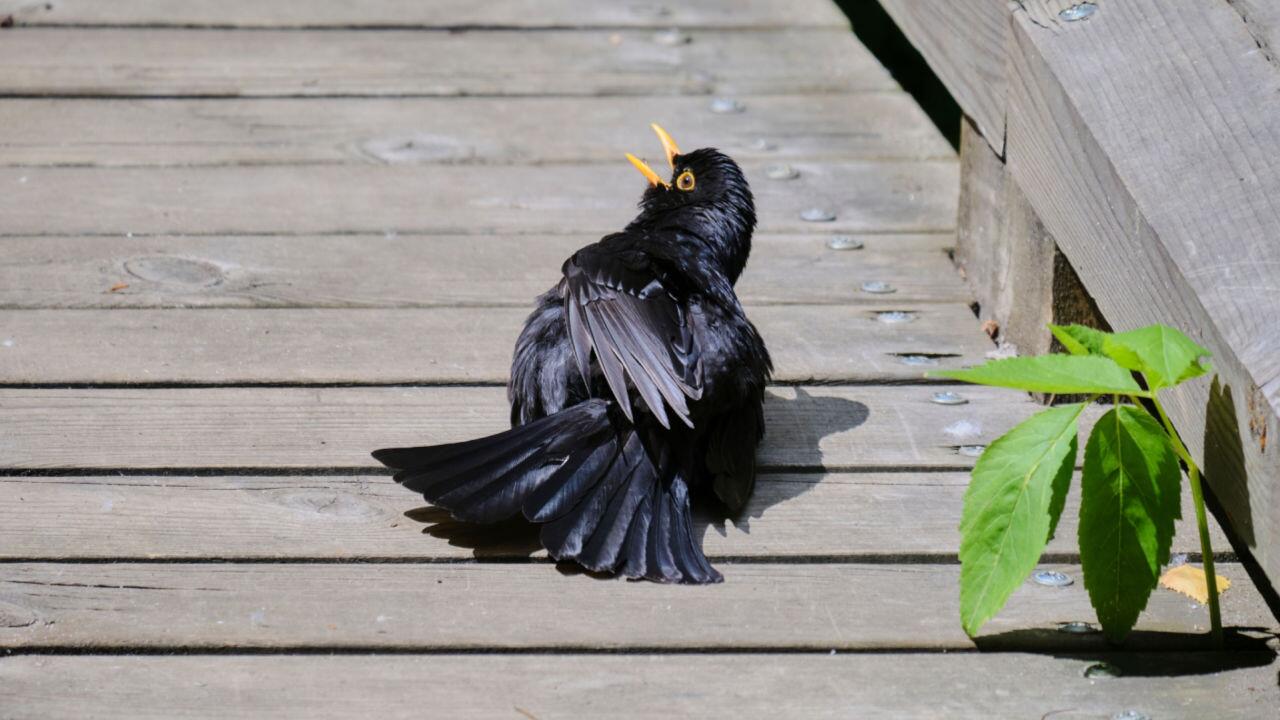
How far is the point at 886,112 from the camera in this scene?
493cm

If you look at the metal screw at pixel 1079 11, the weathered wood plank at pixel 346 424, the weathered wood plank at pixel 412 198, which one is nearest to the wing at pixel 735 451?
the weathered wood plank at pixel 346 424

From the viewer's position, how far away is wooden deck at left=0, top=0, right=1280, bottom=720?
90.6 inches

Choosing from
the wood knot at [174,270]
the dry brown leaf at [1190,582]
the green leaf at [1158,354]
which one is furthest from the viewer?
the wood knot at [174,270]

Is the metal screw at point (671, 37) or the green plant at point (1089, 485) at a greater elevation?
the green plant at point (1089, 485)

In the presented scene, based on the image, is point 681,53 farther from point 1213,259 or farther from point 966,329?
point 1213,259

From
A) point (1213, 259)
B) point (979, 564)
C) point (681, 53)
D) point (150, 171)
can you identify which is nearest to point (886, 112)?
point (681, 53)

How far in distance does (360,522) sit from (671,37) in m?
3.25

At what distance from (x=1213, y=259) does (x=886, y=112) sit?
103 inches

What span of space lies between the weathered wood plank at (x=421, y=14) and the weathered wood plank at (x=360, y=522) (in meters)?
3.07

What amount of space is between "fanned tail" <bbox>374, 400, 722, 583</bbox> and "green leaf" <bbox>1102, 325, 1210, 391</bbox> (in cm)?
75

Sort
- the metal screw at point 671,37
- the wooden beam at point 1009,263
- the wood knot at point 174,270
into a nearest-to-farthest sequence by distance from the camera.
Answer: the wooden beam at point 1009,263
the wood knot at point 174,270
the metal screw at point 671,37

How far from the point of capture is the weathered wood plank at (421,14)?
18.1ft

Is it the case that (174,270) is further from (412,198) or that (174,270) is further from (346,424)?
(346,424)

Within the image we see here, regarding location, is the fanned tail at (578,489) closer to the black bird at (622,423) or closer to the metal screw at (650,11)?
the black bird at (622,423)
